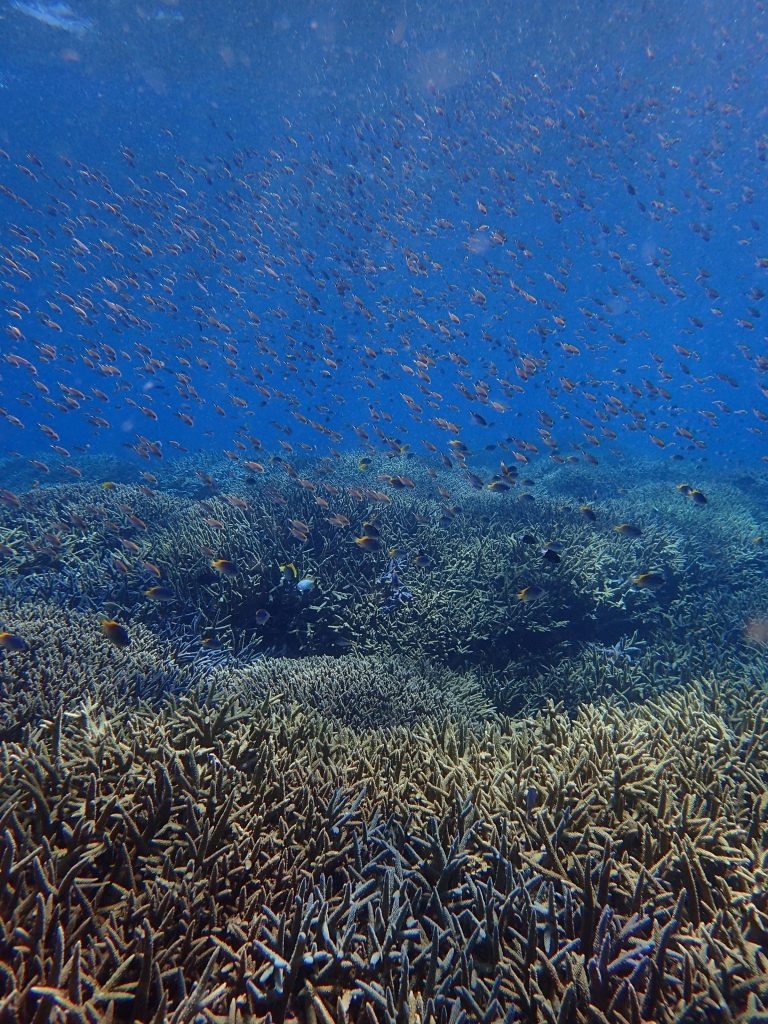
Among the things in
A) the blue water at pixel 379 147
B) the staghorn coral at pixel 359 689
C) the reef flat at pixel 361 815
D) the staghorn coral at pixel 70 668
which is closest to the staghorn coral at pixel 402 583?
the reef flat at pixel 361 815

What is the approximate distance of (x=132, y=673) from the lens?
474 centimetres

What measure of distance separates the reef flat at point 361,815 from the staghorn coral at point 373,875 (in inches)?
0.6

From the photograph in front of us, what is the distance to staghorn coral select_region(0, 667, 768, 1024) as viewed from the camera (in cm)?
171

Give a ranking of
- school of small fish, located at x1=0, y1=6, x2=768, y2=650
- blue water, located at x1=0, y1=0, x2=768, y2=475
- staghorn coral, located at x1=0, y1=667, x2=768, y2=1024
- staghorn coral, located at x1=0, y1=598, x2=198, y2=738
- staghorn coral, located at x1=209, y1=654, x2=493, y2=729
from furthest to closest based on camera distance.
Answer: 1. blue water, located at x1=0, y1=0, x2=768, y2=475
2. school of small fish, located at x1=0, y1=6, x2=768, y2=650
3. staghorn coral, located at x1=209, y1=654, x2=493, y2=729
4. staghorn coral, located at x1=0, y1=598, x2=198, y2=738
5. staghorn coral, located at x1=0, y1=667, x2=768, y2=1024

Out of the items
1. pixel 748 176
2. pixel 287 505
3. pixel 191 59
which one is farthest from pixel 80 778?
pixel 748 176

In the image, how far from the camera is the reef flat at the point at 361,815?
1.76 metres

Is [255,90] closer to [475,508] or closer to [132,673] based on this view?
[475,508]

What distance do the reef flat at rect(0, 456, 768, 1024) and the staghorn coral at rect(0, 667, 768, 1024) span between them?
0.01 metres

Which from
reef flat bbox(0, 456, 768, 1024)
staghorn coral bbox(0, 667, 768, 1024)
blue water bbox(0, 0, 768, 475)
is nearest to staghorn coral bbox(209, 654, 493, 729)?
reef flat bbox(0, 456, 768, 1024)

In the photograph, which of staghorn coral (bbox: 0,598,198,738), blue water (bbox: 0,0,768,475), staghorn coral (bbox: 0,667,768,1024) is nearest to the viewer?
staghorn coral (bbox: 0,667,768,1024)

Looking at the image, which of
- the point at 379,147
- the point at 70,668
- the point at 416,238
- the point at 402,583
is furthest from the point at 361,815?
the point at 416,238

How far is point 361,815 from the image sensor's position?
2832mm

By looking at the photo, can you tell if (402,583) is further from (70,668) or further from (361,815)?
(361,815)

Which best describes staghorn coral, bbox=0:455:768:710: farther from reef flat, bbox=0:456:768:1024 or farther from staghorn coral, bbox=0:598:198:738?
staghorn coral, bbox=0:598:198:738
